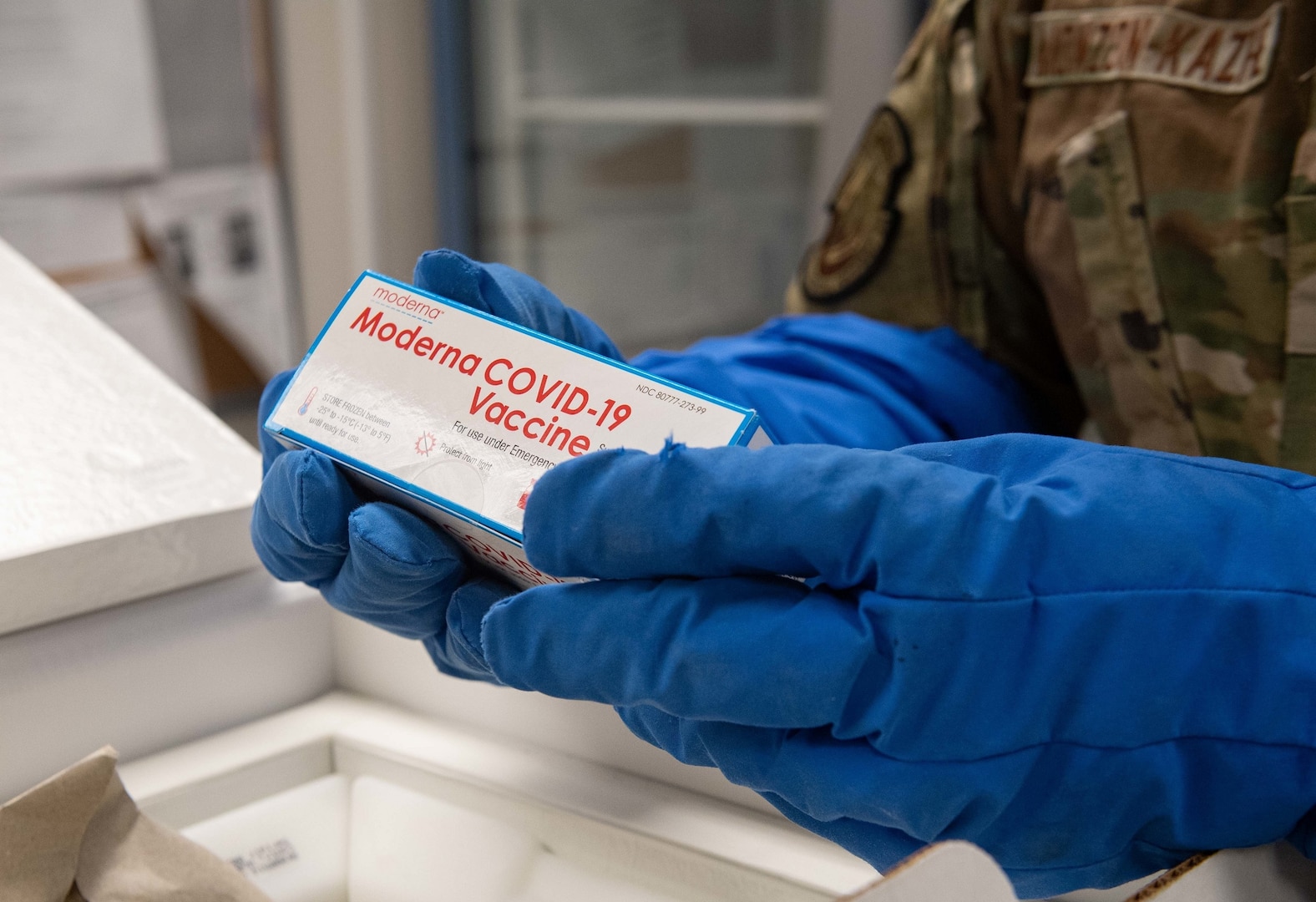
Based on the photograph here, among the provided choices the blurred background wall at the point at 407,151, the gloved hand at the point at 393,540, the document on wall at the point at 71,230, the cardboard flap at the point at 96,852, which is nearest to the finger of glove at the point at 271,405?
the gloved hand at the point at 393,540

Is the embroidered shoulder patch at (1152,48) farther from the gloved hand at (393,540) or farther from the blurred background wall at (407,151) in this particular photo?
the blurred background wall at (407,151)

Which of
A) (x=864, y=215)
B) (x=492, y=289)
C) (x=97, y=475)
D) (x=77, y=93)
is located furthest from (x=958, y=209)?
(x=77, y=93)

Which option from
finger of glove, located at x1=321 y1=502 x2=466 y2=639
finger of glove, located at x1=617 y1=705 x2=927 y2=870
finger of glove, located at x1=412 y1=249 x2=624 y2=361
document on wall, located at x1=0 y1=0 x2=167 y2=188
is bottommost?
finger of glove, located at x1=617 y1=705 x2=927 y2=870

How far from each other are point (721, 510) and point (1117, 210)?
17.4 inches

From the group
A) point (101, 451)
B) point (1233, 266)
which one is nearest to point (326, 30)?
point (101, 451)

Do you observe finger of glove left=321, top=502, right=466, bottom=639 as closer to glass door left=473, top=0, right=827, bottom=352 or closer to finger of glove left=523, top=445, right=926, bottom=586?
finger of glove left=523, top=445, right=926, bottom=586

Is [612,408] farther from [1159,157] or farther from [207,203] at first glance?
[207,203]

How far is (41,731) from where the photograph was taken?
1.29 feet

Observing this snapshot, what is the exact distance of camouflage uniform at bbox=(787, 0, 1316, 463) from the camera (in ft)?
1.77

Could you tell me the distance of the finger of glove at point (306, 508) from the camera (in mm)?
348

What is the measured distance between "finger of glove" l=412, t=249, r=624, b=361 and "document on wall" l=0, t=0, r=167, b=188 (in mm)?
1184

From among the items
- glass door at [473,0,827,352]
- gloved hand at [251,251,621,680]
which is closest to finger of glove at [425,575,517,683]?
gloved hand at [251,251,621,680]

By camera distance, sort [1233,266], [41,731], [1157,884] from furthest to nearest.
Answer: [1233,266] < [41,731] < [1157,884]

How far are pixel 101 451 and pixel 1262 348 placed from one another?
0.61 metres
